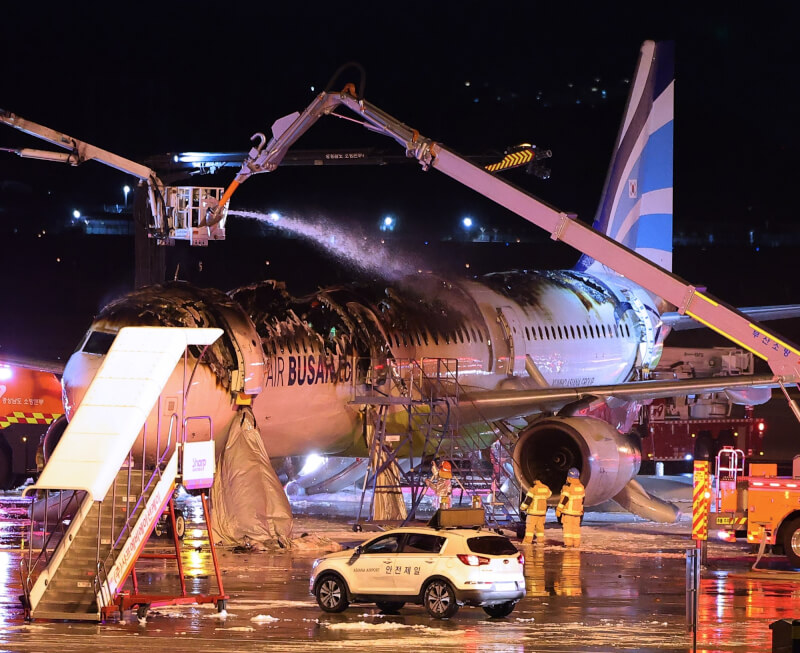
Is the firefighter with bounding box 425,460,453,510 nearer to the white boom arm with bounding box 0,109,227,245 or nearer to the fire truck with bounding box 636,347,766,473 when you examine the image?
the white boom arm with bounding box 0,109,227,245

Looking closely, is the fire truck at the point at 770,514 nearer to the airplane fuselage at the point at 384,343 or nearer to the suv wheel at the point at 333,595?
the airplane fuselage at the point at 384,343

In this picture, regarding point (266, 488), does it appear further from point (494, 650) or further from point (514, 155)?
point (514, 155)

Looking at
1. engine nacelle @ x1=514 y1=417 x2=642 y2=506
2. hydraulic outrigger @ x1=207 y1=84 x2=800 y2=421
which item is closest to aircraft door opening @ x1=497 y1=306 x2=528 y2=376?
engine nacelle @ x1=514 y1=417 x2=642 y2=506

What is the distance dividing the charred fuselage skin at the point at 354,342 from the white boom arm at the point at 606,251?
4.00 m

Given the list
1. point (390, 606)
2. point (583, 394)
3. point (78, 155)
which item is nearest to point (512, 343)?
point (583, 394)

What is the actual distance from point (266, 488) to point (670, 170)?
53.8 feet

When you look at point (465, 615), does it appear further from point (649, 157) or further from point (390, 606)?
point (649, 157)

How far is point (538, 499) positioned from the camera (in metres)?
24.8

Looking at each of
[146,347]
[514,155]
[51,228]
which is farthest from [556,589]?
[51,228]

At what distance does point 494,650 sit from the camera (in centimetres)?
1327

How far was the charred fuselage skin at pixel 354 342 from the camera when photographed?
23.0m

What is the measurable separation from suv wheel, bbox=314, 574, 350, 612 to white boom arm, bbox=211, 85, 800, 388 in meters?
6.98

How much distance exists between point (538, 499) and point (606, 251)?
5.80 m

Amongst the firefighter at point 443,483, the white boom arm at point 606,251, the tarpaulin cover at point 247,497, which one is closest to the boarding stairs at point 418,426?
the firefighter at point 443,483
